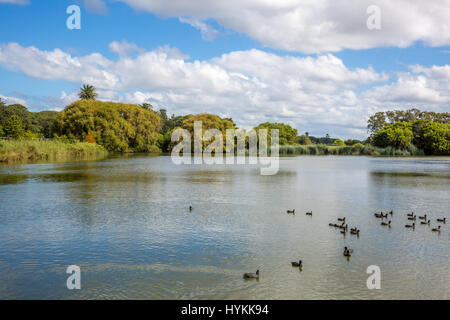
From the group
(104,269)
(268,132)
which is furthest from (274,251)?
(268,132)

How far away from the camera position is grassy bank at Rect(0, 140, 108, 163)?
47.8 metres

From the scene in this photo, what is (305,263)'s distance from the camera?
9.59 meters

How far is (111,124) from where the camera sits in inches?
3201

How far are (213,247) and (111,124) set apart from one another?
75.1m

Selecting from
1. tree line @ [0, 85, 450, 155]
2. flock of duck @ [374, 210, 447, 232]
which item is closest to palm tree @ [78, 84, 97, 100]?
tree line @ [0, 85, 450, 155]

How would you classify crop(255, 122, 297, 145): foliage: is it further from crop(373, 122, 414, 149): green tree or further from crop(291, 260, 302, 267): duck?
crop(291, 260, 302, 267): duck

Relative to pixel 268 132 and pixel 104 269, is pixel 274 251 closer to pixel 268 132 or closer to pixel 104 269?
pixel 104 269

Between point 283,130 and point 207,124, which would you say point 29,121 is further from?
point 283,130

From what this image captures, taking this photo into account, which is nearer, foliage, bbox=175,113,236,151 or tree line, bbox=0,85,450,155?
tree line, bbox=0,85,450,155

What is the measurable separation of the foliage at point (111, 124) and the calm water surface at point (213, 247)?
2371 inches

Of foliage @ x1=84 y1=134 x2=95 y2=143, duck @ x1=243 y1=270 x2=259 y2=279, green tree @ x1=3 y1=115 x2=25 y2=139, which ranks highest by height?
green tree @ x1=3 y1=115 x2=25 y2=139

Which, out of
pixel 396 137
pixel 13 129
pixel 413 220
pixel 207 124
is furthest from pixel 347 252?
pixel 207 124

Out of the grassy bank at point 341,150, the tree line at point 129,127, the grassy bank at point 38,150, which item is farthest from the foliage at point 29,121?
the grassy bank at point 341,150

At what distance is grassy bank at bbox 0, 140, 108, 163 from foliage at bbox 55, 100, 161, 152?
917cm
